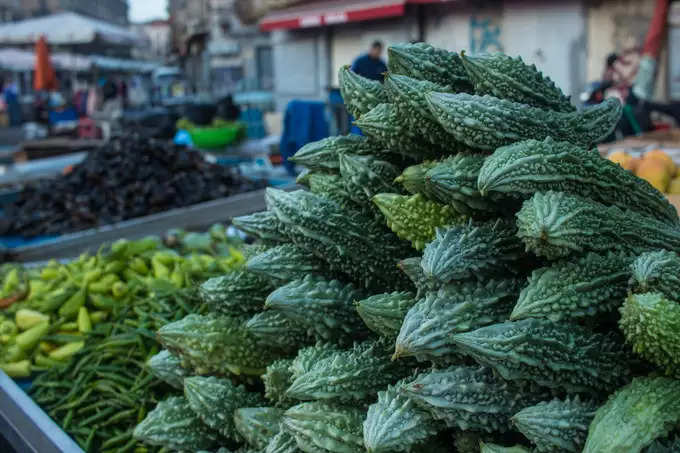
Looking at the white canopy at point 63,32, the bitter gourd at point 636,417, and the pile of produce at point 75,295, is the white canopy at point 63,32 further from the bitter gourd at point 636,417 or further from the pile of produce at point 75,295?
the bitter gourd at point 636,417

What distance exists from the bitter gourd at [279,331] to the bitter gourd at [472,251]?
0.49 metres

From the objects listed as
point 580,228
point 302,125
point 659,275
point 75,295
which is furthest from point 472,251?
point 302,125

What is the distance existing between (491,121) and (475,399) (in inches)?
24.2

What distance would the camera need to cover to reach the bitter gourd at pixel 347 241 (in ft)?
5.68

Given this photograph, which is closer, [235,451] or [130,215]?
[235,451]

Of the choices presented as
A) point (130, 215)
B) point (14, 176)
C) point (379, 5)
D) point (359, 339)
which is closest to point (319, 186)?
point (359, 339)

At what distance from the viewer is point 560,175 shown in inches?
57.7

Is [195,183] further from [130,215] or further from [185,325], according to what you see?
[185,325]

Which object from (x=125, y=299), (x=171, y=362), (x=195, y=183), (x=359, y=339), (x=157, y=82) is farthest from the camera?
(x=157, y=82)

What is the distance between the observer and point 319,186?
198 cm

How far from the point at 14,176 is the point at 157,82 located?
20.4 metres

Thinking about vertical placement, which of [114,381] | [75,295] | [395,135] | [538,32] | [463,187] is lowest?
[114,381]

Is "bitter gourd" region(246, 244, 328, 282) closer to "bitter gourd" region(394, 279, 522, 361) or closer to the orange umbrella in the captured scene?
"bitter gourd" region(394, 279, 522, 361)

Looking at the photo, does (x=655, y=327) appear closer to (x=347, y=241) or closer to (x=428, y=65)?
(x=347, y=241)
